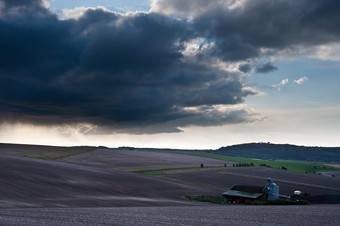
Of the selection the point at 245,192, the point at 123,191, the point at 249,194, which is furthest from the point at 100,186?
the point at 249,194

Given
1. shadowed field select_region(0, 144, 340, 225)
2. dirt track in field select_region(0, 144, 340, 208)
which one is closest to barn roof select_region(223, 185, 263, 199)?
shadowed field select_region(0, 144, 340, 225)

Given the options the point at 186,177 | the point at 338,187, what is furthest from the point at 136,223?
the point at 338,187

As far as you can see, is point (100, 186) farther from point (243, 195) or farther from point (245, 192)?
point (245, 192)

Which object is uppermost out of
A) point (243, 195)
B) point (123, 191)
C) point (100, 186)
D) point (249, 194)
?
point (100, 186)

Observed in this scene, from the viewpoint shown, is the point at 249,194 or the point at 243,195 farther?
the point at 249,194

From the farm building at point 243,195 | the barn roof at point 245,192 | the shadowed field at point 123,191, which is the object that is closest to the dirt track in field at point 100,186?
the shadowed field at point 123,191

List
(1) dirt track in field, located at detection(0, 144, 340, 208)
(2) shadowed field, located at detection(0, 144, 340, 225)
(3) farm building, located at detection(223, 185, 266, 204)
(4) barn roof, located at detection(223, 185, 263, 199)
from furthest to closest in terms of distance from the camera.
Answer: (4) barn roof, located at detection(223, 185, 263, 199) < (3) farm building, located at detection(223, 185, 266, 204) < (1) dirt track in field, located at detection(0, 144, 340, 208) < (2) shadowed field, located at detection(0, 144, 340, 225)

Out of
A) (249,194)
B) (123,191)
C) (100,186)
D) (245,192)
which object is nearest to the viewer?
(123,191)

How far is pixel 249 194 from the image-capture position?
6831cm

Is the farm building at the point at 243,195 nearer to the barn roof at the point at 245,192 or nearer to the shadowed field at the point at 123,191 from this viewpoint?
the barn roof at the point at 245,192

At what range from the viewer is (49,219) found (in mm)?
23031

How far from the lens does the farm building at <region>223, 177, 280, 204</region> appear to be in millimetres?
66438

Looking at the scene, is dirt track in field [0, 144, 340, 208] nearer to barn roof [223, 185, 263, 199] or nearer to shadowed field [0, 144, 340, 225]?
shadowed field [0, 144, 340, 225]

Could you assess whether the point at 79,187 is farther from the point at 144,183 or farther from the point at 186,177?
the point at 186,177
